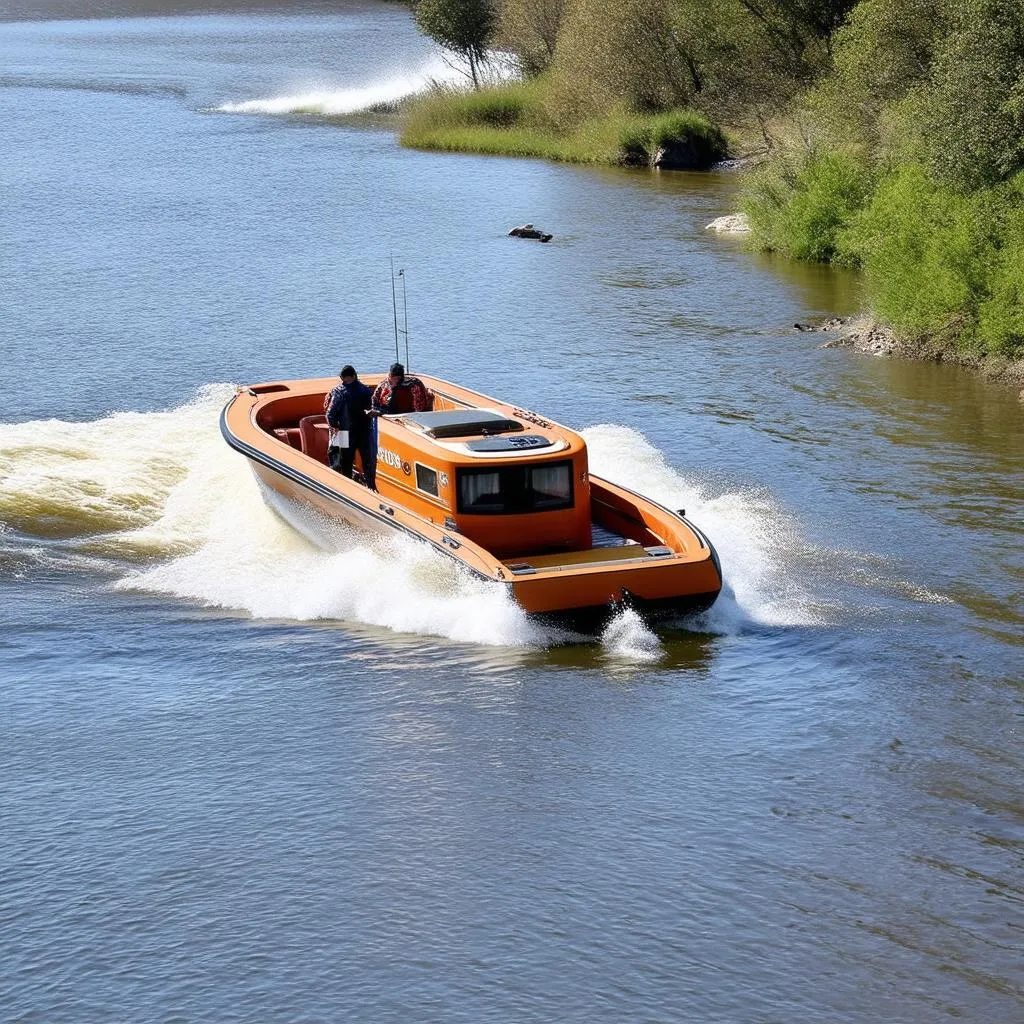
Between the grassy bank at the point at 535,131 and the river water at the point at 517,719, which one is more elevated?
Result: the grassy bank at the point at 535,131

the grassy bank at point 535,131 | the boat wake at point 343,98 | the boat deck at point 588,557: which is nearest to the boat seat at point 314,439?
the boat deck at point 588,557

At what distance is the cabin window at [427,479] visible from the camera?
45.7 feet

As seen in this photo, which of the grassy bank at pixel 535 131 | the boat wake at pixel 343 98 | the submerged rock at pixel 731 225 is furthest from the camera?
the boat wake at pixel 343 98

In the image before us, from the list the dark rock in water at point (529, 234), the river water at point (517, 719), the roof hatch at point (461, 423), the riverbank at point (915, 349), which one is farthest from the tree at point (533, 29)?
the roof hatch at point (461, 423)

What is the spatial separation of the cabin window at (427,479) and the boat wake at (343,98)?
1754 inches

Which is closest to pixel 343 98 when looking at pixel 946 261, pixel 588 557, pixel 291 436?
pixel 946 261

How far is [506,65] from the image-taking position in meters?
58.7

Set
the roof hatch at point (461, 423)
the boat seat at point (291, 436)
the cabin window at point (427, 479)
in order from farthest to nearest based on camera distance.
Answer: the boat seat at point (291, 436) < the roof hatch at point (461, 423) < the cabin window at point (427, 479)

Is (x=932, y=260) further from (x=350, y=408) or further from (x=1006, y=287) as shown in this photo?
(x=350, y=408)

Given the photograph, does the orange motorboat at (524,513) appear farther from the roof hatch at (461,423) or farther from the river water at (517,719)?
the river water at (517,719)

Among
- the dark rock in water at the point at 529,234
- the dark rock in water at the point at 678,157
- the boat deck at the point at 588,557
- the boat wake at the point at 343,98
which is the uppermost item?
the boat wake at the point at 343,98

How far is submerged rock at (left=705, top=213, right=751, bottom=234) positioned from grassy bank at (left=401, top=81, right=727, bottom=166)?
1028 cm

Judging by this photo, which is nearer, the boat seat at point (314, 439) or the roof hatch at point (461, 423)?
the roof hatch at point (461, 423)

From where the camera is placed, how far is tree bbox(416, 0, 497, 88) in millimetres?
58531
